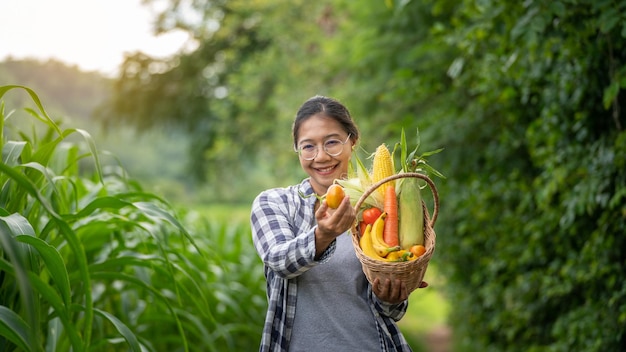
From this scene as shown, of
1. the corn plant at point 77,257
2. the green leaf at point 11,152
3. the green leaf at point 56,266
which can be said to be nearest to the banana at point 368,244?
the corn plant at point 77,257

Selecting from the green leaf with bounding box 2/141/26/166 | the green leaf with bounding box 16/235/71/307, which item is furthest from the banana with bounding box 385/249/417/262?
the green leaf with bounding box 2/141/26/166

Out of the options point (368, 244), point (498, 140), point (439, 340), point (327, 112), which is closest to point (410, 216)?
point (368, 244)

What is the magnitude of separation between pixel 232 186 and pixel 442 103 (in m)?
13.1

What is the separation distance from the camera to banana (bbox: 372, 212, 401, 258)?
81.0 inches

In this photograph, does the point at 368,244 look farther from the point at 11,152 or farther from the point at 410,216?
the point at 11,152

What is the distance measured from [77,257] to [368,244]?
0.88m

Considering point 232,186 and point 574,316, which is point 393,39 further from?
point 232,186

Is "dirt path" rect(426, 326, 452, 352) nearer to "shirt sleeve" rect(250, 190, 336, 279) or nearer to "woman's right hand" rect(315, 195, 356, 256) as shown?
"shirt sleeve" rect(250, 190, 336, 279)

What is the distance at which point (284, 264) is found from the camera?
2.08 metres

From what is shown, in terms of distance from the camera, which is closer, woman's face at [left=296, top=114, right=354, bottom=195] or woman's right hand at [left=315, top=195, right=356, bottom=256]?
woman's right hand at [left=315, top=195, right=356, bottom=256]

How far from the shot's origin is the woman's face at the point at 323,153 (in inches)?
92.2

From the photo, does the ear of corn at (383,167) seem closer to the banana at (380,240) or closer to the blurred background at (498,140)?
the banana at (380,240)

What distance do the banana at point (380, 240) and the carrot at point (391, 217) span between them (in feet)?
0.05

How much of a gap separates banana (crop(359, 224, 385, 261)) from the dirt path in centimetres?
885
